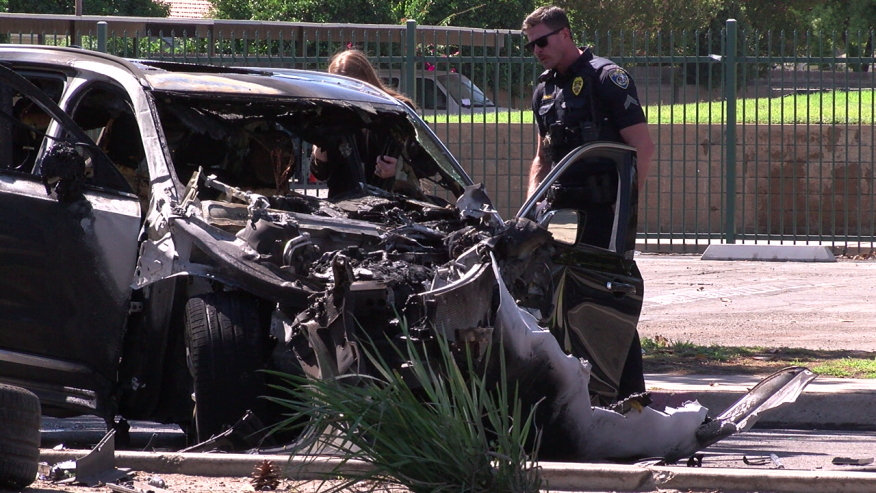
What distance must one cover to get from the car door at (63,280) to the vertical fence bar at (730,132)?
9.30 metres

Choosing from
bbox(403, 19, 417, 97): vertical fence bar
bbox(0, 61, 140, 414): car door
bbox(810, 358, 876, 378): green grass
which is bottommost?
bbox(810, 358, 876, 378): green grass

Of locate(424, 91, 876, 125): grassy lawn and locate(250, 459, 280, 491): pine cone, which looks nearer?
locate(250, 459, 280, 491): pine cone

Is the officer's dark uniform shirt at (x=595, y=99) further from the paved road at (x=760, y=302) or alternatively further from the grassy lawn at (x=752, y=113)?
the grassy lawn at (x=752, y=113)

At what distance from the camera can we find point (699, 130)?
45.3 ft

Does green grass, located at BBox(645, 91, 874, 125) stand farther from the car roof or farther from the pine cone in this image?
the pine cone

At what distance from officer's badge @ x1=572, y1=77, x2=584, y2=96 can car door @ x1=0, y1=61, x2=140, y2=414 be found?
2.19 meters

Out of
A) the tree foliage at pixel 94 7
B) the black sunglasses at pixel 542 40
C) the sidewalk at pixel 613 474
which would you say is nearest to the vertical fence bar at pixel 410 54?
the black sunglasses at pixel 542 40

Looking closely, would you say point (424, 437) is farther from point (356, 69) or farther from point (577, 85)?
point (356, 69)

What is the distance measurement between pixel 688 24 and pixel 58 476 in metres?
36.9

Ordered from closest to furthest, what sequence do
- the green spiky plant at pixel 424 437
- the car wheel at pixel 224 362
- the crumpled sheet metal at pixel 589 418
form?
the green spiky plant at pixel 424 437, the crumpled sheet metal at pixel 589 418, the car wheel at pixel 224 362

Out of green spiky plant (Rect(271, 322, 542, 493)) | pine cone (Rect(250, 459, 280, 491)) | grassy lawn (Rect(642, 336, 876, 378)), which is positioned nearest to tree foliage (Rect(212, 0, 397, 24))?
grassy lawn (Rect(642, 336, 876, 378))

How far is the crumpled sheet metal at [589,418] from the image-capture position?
4199mm

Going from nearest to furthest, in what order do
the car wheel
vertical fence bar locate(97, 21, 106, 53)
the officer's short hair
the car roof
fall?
the car wheel
the car roof
the officer's short hair
vertical fence bar locate(97, 21, 106, 53)

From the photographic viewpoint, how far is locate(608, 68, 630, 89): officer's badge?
5820 millimetres
